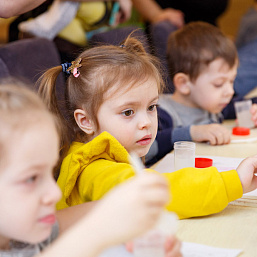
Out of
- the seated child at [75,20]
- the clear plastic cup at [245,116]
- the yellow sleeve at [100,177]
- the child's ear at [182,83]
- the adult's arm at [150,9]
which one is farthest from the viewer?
the adult's arm at [150,9]

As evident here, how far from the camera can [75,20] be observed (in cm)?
251

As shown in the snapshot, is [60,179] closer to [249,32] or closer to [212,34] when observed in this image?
[212,34]

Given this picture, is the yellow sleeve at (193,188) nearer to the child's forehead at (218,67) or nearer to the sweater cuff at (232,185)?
the sweater cuff at (232,185)

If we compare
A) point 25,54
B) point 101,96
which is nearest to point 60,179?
point 101,96

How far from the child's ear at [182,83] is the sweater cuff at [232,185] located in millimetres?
1133

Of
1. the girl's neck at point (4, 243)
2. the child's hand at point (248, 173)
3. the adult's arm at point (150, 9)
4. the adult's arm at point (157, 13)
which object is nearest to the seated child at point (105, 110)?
the child's hand at point (248, 173)

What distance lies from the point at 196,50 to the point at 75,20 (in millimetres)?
755

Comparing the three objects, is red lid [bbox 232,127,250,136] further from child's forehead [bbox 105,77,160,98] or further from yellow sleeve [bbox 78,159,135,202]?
yellow sleeve [bbox 78,159,135,202]

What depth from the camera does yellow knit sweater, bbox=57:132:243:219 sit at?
105cm

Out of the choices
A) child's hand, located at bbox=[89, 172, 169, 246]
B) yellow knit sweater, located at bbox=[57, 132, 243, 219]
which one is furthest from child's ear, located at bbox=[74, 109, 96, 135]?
child's hand, located at bbox=[89, 172, 169, 246]

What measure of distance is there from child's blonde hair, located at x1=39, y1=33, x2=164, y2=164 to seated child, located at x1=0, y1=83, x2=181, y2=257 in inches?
21.8

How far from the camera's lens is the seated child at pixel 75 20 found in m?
2.28

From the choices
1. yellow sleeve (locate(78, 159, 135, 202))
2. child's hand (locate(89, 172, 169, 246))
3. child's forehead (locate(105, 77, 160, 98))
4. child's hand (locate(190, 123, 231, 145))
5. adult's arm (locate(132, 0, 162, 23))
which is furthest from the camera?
adult's arm (locate(132, 0, 162, 23))

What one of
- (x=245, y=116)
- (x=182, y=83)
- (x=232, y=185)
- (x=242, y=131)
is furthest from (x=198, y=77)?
(x=232, y=185)
